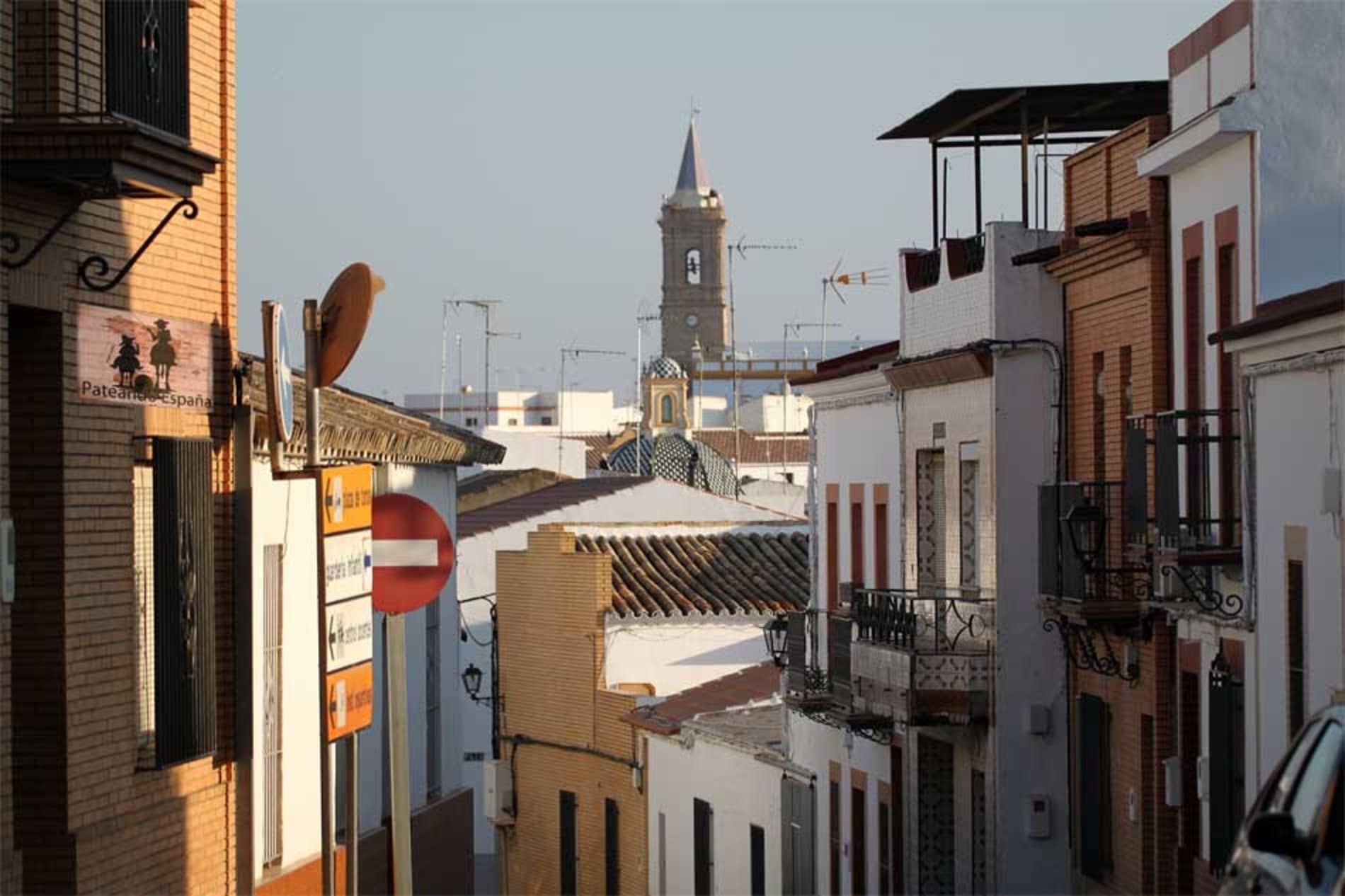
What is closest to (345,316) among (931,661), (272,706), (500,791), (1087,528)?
(272,706)

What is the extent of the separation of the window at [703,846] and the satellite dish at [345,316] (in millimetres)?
18547

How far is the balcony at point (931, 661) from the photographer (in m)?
24.0

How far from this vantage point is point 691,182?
156m

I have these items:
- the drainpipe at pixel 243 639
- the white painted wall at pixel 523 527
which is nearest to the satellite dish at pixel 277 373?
Result: the drainpipe at pixel 243 639

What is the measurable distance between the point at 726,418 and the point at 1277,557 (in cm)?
11006

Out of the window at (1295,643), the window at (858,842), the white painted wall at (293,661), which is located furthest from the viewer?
the window at (858,842)

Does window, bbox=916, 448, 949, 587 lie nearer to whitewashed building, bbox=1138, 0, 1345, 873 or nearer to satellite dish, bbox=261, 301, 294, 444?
whitewashed building, bbox=1138, 0, 1345, 873

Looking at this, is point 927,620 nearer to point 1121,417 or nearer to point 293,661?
point 1121,417

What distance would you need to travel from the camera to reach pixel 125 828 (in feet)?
44.5

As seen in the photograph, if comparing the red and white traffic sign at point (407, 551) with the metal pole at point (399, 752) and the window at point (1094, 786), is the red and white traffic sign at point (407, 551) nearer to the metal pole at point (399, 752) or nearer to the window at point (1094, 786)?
the metal pole at point (399, 752)

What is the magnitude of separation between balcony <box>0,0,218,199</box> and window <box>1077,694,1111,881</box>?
38.6 ft

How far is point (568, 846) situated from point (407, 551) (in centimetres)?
2475

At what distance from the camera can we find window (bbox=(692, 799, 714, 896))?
31.3m

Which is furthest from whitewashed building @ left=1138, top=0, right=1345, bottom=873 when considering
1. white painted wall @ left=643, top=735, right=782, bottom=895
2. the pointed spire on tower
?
the pointed spire on tower
